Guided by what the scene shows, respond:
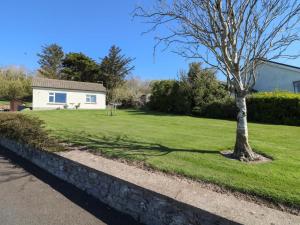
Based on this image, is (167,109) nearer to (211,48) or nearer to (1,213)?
(211,48)

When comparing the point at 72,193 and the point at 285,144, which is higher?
the point at 285,144

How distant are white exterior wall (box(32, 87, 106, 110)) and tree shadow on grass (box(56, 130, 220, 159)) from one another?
24135mm

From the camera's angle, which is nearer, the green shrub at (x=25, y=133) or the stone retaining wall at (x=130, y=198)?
the stone retaining wall at (x=130, y=198)

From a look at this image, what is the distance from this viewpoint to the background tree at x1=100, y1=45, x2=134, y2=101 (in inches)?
1898

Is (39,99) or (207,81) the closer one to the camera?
(207,81)

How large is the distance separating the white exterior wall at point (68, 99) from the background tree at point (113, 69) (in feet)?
36.1

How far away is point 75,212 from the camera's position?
482 centimetres

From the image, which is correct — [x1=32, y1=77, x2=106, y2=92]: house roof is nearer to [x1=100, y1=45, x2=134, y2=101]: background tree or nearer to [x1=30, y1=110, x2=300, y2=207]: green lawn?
[x1=100, y1=45, x2=134, y2=101]: background tree

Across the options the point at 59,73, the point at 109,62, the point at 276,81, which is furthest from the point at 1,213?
the point at 59,73

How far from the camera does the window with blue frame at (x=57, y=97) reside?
3264 cm

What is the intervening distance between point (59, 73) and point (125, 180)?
5245 centimetres

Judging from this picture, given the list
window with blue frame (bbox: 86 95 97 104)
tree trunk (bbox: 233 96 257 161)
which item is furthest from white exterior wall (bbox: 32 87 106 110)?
tree trunk (bbox: 233 96 257 161)

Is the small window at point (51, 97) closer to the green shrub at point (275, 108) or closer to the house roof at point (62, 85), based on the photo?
the house roof at point (62, 85)

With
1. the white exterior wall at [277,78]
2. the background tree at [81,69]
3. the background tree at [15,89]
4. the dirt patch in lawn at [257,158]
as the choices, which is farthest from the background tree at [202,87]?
the background tree at [81,69]
